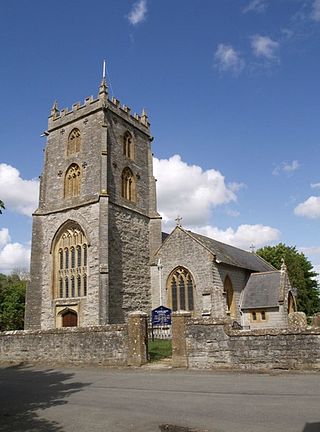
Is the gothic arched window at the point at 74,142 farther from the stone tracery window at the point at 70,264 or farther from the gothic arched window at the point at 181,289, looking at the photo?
the gothic arched window at the point at 181,289

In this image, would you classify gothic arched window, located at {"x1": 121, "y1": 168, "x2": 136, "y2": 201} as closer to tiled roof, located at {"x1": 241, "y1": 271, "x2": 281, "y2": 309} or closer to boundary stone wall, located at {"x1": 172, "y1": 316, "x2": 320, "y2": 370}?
tiled roof, located at {"x1": 241, "y1": 271, "x2": 281, "y2": 309}

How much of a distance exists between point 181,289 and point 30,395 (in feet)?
56.8

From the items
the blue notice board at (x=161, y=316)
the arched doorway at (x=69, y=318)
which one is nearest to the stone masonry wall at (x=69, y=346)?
the blue notice board at (x=161, y=316)

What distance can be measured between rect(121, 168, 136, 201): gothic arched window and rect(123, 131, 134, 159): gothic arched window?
1406 mm

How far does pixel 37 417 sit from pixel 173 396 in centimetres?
Result: 313

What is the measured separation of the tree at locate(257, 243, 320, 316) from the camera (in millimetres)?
50188

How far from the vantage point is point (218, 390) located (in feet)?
31.6

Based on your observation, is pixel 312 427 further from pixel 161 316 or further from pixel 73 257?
pixel 73 257

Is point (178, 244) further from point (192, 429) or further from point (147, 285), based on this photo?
point (192, 429)

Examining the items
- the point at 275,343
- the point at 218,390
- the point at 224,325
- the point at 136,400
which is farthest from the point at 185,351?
the point at 136,400

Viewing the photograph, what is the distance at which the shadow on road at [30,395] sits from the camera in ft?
23.4

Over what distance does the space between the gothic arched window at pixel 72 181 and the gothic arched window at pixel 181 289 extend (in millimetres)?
9246

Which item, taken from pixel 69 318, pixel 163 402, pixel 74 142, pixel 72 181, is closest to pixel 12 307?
pixel 69 318

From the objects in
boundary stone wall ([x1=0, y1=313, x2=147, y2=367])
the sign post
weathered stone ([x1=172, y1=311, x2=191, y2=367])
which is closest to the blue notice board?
the sign post
